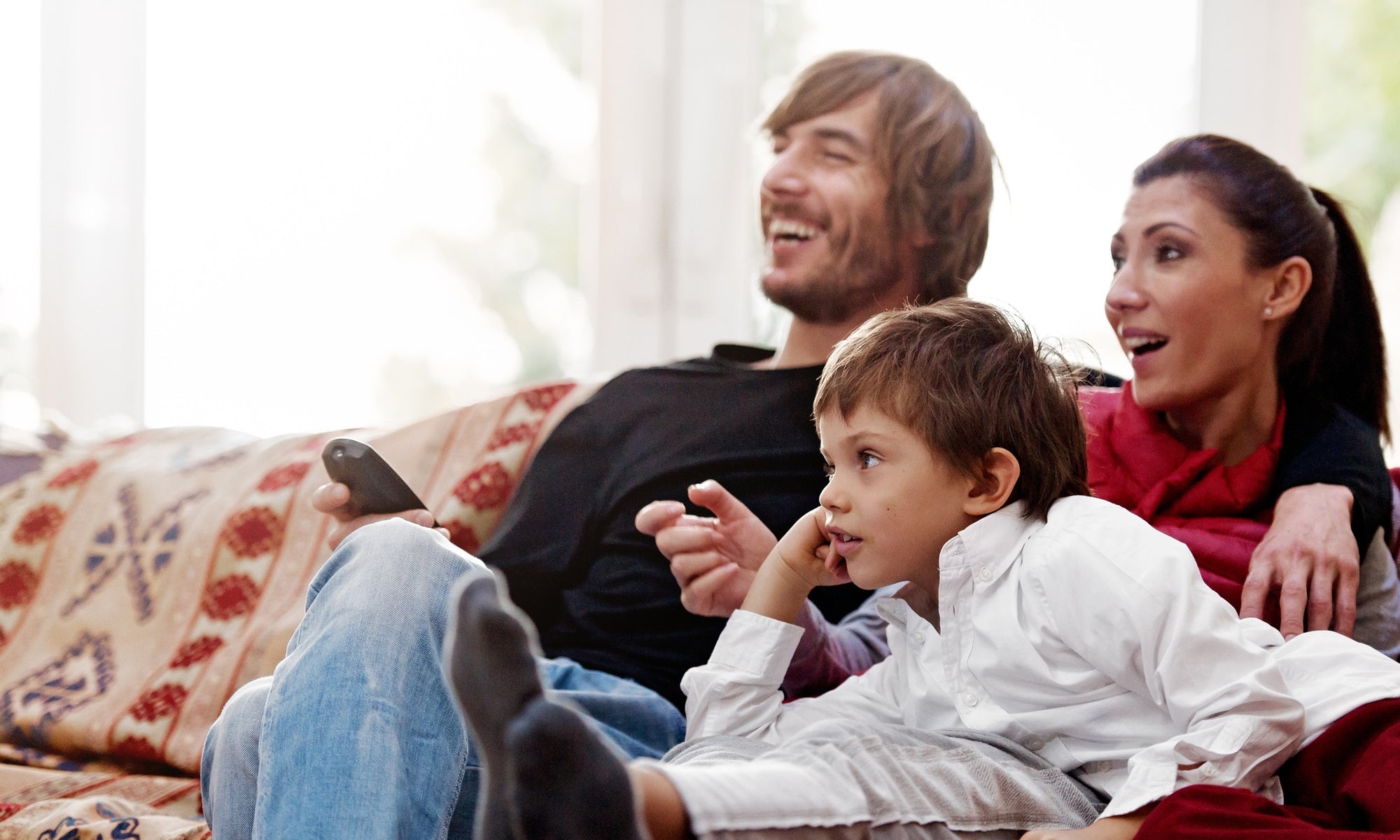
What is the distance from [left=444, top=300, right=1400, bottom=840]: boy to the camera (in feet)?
2.55

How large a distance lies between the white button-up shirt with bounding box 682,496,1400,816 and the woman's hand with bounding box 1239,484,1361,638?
8cm

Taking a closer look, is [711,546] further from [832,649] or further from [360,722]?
[360,722]

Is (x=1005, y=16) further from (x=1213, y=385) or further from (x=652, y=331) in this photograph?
(x=1213, y=385)

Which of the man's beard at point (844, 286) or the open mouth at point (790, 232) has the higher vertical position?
the open mouth at point (790, 232)

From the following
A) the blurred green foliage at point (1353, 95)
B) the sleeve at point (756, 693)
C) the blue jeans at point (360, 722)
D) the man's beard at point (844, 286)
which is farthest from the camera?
the blurred green foliage at point (1353, 95)

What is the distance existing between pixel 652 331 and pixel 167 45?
3.96ft

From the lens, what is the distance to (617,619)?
4.88ft

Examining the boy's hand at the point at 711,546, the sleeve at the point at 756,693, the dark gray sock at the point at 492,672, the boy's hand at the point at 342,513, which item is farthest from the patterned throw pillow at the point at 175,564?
the dark gray sock at the point at 492,672

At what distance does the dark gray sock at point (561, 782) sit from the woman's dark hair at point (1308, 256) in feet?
3.46

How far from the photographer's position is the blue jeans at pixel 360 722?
0.88 meters

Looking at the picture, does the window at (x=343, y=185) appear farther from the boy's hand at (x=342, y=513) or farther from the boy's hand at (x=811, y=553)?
the boy's hand at (x=811, y=553)

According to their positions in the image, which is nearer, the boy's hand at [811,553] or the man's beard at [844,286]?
the boy's hand at [811,553]

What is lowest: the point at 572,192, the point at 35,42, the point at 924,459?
the point at 924,459

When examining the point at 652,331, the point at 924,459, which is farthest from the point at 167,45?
the point at 924,459
